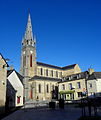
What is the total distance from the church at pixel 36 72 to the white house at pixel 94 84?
20.1m

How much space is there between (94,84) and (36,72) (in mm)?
28879

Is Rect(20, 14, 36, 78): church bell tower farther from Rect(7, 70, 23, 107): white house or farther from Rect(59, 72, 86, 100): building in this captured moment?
Rect(7, 70, 23, 107): white house

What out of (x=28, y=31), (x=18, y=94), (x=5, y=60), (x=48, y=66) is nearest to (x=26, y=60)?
(x=48, y=66)

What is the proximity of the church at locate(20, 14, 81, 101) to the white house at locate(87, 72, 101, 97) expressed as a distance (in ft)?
65.8

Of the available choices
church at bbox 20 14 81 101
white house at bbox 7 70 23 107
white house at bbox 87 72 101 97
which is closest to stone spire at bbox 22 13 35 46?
church at bbox 20 14 81 101

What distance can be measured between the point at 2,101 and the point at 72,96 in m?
31.6

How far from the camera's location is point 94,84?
40094mm

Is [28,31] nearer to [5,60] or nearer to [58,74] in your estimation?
[58,74]

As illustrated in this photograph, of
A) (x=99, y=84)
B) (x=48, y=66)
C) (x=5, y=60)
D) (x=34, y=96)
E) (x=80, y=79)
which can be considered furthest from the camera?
(x=48, y=66)

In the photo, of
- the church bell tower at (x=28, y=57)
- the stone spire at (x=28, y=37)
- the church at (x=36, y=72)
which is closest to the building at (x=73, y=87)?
the church at (x=36, y=72)

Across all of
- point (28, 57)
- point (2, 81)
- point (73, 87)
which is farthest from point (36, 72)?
point (2, 81)

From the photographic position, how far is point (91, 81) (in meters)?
41.2

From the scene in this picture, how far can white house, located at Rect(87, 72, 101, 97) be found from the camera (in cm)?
3944

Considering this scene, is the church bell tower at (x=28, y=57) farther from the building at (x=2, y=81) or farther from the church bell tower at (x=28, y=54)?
the building at (x=2, y=81)
